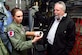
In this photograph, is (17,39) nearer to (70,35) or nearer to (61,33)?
(61,33)

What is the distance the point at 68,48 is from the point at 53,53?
0.25 m

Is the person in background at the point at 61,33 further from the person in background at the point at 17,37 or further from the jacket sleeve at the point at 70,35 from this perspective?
the person in background at the point at 17,37

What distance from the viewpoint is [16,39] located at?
297 centimetres

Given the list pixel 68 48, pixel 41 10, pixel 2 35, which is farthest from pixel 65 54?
pixel 41 10

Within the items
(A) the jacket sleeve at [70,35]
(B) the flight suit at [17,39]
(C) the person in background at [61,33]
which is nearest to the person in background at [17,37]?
(B) the flight suit at [17,39]

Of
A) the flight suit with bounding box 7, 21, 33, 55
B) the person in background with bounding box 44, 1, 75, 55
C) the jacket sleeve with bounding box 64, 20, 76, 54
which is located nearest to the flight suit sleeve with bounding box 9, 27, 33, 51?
the flight suit with bounding box 7, 21, 33, 55

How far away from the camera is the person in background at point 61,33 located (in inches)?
132

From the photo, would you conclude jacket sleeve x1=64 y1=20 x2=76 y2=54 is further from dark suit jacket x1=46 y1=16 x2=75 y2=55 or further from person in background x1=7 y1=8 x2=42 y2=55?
person in background x1=7 y1=8 x2=42 y2=55

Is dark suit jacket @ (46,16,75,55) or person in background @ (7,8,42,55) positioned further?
dark suit jacket @ (46,16,75,55)

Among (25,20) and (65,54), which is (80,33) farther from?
(25,20)

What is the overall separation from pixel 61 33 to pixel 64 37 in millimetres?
79

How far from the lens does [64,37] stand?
337 cm

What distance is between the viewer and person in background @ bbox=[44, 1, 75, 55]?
3.36 m

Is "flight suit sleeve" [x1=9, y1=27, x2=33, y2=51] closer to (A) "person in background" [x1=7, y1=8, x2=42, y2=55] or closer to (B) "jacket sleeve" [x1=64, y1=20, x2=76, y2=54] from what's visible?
(A) "person in background" [x1=7, y1=8, x2=42, y2=55]
